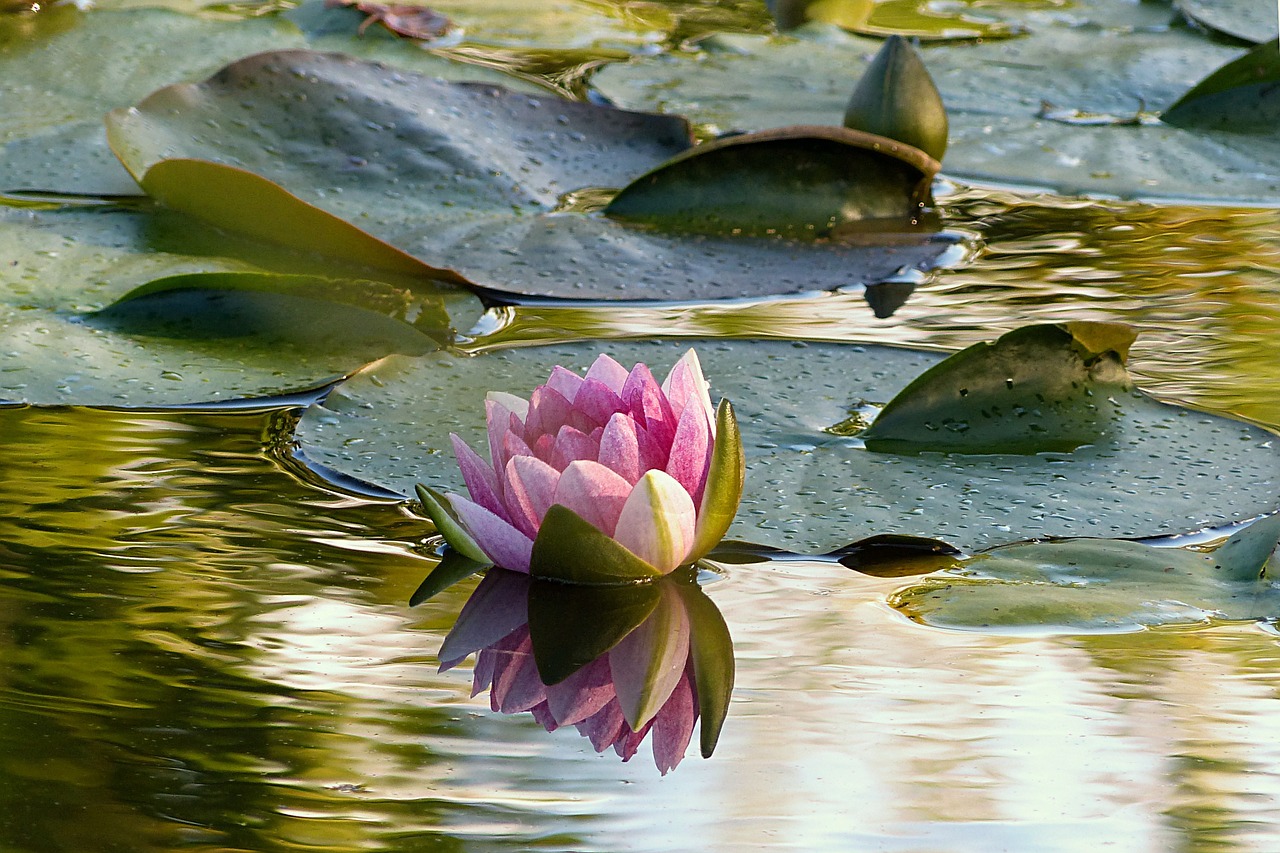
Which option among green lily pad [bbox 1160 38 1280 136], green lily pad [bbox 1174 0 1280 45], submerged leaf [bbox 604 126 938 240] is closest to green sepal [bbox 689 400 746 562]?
submerged leaf [bbox 604 126 938 240]

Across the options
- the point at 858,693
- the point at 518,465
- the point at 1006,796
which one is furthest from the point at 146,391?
the point at 1006,796

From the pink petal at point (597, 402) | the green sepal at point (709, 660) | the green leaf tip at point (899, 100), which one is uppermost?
the green leaf tip at point (899, 100)

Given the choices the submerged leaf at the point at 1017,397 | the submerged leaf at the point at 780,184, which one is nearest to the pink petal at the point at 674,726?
the submerged leaf at the point at 1017,397

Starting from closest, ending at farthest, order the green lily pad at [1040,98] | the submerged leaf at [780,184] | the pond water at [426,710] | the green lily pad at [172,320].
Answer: the pond water at [426,710] → the green lily pad at [172,320] → the submerged leaf at [780,184] → the green lily pad at [1040,98]

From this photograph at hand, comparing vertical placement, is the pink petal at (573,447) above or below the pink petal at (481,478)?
above

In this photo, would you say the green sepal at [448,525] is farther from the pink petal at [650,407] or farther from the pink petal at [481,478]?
the pink petal at [650,407]

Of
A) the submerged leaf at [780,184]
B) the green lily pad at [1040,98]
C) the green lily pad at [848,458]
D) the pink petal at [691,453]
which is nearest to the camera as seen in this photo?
the pink petal at [691,453]

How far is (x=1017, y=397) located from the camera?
1.51 meters

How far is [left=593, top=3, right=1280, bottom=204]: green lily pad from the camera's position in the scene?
2.54m

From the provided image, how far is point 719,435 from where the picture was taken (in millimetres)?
1185

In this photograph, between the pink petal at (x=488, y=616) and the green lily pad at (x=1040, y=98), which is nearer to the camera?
the pink petal at (x=488, y=616)

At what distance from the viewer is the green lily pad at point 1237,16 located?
134 inches

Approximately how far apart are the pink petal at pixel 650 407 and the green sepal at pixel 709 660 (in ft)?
0.41

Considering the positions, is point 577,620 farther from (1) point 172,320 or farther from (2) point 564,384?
(1) point 172,320
